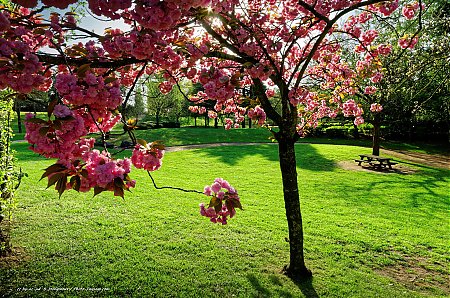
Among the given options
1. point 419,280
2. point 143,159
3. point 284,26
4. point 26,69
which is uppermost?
point 284,26

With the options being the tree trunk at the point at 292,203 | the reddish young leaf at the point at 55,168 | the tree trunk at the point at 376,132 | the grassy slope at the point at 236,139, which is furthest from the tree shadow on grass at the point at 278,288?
the grassy slope at the point at 236,139

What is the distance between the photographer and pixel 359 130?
25234 mm

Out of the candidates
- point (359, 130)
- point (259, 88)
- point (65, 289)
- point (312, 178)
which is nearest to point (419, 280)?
point (259, 88)

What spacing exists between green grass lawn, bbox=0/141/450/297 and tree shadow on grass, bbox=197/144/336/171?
4.05 metres

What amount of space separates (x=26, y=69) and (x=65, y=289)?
3023mm

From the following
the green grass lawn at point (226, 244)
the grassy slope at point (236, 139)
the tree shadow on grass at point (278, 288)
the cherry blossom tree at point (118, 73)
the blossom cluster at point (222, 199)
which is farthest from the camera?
the grassy slope at point (236, 139)

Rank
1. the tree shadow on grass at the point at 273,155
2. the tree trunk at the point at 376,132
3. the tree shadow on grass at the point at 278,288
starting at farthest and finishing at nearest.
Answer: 1. the tree trunk at the point at 376,132
2. the tree shadow on grass at the point at 273,155
3. the tree shadow on grass at the point at 278,288

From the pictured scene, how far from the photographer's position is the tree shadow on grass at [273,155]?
1389 centimetres

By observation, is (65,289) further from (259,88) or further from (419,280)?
(419,280)

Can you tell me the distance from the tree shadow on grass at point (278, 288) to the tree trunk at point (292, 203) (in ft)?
0.56

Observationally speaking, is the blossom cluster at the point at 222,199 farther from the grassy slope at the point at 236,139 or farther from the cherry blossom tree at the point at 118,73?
the grassy slope at the point at 236,139

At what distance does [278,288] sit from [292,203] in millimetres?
1100

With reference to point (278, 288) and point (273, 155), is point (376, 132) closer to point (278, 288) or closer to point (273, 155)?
point (273, 155)

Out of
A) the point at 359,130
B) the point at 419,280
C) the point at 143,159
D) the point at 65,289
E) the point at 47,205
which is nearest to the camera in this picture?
the point at 143,159
